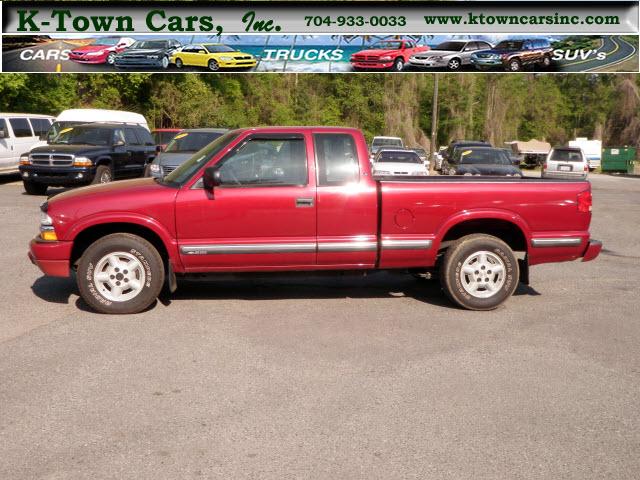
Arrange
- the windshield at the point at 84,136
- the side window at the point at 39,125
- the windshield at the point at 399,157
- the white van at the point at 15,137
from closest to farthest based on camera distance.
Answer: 1. the windshield at the point at 84,136
2. the white van at the point at 15,137
3. the side window at the point at 39,125
4. the windshield at the point at 399,157

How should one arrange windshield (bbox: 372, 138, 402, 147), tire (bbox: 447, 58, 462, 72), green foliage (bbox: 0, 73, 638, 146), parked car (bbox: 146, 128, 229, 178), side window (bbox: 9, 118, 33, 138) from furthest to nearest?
windshield (bbox: 372, 138, 402, 147), green foliage (bbox: 0, 73, 638, 146), tire (bbox: 447, 58, 462, 72), side window (bbox: 9, 118, 33, 138), parked car (bbox: 146, 128, 229, 178)

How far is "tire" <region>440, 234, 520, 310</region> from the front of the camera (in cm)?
691

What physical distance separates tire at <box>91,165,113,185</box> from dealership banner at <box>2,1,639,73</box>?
16.3 meters

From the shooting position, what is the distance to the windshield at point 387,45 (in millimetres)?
33719

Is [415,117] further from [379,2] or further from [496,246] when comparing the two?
[496,246]

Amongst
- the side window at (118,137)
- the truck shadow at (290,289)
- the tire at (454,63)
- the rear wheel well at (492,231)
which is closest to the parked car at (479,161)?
the side window at (118,137)

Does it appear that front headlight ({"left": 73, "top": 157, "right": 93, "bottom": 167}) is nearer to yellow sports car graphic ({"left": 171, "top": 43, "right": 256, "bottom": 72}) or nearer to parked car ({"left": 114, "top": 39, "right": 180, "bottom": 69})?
parked car ({"left": 114, "top": 39, "right": 180, "bottom": 69})

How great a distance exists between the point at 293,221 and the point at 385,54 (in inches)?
1136

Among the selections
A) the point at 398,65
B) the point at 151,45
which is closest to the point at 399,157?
the point at 398,65

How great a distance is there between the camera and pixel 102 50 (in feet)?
105

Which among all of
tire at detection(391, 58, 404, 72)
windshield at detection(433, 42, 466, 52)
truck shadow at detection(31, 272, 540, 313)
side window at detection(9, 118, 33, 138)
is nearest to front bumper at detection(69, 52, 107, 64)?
side window at detection(9, 118, 33, 138)

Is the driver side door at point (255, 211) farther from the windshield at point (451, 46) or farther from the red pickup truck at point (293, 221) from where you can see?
the windshield at point (451, 46)

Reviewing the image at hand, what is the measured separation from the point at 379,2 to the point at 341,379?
3084 centimetres

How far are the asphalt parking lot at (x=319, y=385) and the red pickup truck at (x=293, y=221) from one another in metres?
0.42
